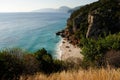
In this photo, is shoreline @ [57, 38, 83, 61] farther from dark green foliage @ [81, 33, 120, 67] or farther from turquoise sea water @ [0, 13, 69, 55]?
dark green foliage @ [81, 33, 120, 67]

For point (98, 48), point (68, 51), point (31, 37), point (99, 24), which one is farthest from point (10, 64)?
point (31, 37)

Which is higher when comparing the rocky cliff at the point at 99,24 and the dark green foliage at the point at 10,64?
the dark green foliage at the point at 10,64

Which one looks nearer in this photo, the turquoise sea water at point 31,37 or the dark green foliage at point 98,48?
the dark green foliage at point 98,48

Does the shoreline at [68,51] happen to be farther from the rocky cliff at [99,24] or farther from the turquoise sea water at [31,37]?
the rocky cliff at [99,24]

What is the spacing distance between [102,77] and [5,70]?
9.59 metres

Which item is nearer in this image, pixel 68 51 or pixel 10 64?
pixel 10 64

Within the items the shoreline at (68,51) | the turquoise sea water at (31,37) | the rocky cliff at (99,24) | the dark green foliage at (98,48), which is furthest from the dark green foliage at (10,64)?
the rocky cliff at (99,24)

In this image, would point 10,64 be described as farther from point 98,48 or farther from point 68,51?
point 68,51

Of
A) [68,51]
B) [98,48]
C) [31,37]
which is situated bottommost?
[31,37]

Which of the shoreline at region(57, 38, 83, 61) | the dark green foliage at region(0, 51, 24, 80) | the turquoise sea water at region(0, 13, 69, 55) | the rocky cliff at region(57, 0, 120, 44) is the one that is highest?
the dark green foliage at region(0, 51, 24, 80)

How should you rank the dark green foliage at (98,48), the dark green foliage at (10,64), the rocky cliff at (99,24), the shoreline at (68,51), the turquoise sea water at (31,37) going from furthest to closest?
the turquoise sea water at (31,37) → the rocky cliff at (99,24) → the shoreline at (68,51) → the dark green foliage at (98,48) → the dark green foliage at (10,64)

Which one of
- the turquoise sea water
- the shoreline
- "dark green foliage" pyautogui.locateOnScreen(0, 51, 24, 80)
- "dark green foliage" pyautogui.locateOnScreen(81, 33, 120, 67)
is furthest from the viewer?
the turquoise sea water

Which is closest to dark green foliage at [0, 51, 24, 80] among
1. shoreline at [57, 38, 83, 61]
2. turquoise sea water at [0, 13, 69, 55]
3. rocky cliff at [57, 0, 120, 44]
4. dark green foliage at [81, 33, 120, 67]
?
dark green foliage at [81, 33, 120, 67]

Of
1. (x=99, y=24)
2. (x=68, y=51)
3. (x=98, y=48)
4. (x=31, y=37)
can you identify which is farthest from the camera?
(x=31, y=37)
